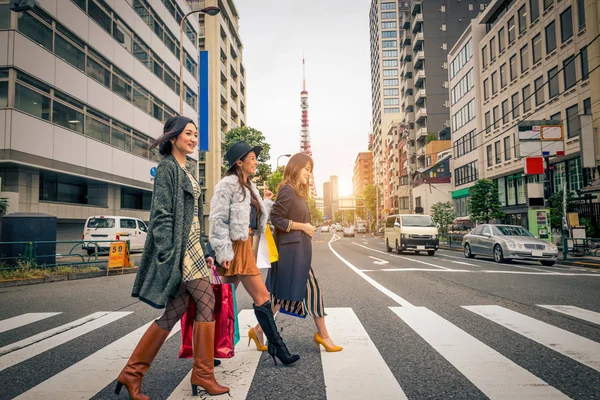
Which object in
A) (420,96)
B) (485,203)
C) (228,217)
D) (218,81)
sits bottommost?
(228,217)

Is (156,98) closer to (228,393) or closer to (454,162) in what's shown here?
(228,393)

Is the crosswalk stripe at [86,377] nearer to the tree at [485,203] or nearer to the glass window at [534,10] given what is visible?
the tree at [485,203]

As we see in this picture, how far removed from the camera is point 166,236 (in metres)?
2.60

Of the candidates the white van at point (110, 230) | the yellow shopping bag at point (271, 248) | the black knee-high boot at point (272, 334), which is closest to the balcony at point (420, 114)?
the white van at point (110, 230)

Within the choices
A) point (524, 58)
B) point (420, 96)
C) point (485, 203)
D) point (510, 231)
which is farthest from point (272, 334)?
point (420, 96)

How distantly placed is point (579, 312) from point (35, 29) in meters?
20.6

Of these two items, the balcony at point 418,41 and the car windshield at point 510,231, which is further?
the balcony at point 418,41

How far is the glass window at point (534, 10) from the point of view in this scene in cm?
2749

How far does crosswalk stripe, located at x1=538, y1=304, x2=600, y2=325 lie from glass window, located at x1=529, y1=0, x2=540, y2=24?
94.6 feet

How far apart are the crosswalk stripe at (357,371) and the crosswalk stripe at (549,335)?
163cm

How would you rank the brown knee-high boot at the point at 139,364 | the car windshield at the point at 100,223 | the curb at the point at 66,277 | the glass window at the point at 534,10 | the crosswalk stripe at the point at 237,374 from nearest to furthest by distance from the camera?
the brown knee-high boot at the point at 139,364 → the crosswalk stripe at the point at 237,374 → the curb at the point at 66,277 → the car windshield at the point at 100,223 → the glass window at the point at 534,10

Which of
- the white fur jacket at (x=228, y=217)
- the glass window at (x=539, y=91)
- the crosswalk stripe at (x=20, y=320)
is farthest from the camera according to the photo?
the glass window at (x=539, y=91)

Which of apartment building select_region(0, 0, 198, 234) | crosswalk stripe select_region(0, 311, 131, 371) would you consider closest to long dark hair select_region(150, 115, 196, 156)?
crosswalk stripe select_region(0, 311, 131, 371)

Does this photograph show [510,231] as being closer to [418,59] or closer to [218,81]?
[218,81]
